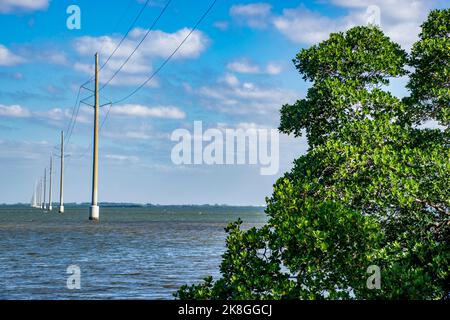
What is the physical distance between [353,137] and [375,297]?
4.64m

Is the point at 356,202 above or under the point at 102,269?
above

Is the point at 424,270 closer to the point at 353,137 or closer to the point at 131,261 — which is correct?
the point at 353,137

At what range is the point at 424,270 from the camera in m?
12.5

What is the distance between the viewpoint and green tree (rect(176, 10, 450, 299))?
37.9 ft

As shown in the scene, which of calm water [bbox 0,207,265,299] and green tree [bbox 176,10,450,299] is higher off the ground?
green tree [bbox 176,10,450,299]

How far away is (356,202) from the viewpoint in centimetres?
1353

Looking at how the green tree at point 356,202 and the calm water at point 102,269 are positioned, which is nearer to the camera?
the green tree at point 356,202

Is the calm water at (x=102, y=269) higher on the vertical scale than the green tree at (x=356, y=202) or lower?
lower

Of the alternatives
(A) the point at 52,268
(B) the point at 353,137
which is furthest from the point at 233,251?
(A) the point at 52,268

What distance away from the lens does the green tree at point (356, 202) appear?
11555 millimetres

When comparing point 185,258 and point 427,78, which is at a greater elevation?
point 427,78

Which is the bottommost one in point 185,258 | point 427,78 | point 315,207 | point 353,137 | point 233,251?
point 185,258

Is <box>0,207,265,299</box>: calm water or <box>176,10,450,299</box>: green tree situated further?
<box>0,207,265,299</box>: calm water

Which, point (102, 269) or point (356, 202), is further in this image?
point (102, 269)
